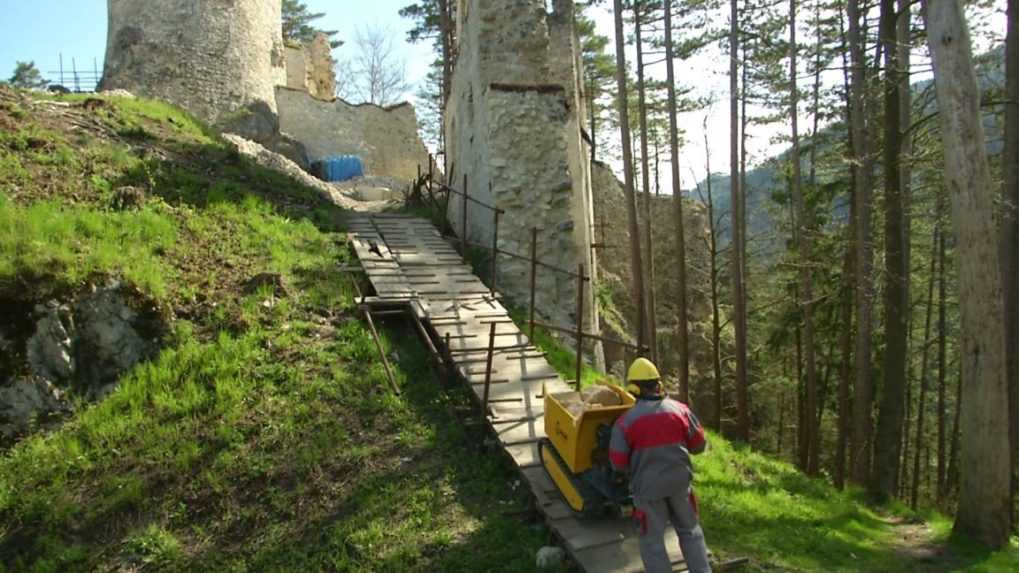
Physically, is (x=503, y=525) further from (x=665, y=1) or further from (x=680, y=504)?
(x=665, y=1)

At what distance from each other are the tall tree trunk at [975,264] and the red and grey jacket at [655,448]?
13.8ft

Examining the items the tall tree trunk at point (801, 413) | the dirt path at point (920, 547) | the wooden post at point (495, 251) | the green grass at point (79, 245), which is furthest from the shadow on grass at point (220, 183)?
the tall tree trunk at point (801, 413)

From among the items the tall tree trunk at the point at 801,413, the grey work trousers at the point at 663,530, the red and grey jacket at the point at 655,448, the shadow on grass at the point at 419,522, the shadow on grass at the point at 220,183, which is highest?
the shadow on grass at the point at 220,183

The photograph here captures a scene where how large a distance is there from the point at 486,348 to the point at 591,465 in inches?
117

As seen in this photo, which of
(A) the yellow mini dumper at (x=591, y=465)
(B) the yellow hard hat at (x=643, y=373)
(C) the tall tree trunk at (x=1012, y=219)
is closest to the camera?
(B) the yellow hard hat at (x=643, y=373)

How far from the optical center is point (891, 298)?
973cm

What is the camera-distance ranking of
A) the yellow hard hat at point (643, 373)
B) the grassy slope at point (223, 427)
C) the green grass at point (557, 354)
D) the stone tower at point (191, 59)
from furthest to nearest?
the stone tower at point (191, 59) < the green grass at point (557, 354) < the grassy slope at point (223, 427) < the yellow hard hat at point (643, 373)

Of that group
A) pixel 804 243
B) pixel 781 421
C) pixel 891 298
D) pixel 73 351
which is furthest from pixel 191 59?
pixel 781 421

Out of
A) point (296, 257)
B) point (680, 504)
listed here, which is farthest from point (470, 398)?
point (296, 257)

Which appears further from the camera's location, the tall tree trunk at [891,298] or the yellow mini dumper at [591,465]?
the tall tree trunk at [891,298]

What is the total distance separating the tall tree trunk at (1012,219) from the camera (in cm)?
894

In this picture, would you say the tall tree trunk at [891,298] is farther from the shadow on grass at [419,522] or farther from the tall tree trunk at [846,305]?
the shadow on grass at [419,522]

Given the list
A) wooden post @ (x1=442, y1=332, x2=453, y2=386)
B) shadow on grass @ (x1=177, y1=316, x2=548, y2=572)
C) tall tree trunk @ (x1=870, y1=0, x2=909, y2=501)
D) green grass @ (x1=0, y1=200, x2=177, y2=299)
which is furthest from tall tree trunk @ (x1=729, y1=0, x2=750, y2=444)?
green grass @ (x1=0, y1=200, x2=177, y2=299)

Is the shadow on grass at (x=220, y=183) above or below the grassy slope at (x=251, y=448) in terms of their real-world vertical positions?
above
